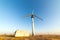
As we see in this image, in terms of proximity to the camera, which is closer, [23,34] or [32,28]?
[23,34]

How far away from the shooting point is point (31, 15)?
67.1 m

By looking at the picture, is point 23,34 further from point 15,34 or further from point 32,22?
point 32,22

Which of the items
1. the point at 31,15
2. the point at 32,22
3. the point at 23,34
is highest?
the point at 31,15

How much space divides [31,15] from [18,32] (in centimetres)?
1544

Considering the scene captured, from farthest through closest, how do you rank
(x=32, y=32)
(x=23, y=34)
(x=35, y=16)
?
(x=35, y=16)
(x=32, y=32)
(x=23, y=34)

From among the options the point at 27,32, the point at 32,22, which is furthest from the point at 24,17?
the point at 27,32

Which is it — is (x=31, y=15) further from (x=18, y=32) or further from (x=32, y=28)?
(x=18, y=32)

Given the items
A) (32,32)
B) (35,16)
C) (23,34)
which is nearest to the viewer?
(23,34)

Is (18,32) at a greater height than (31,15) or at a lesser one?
lesser

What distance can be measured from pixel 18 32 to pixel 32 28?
28.8 feet

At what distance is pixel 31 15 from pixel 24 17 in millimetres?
4830

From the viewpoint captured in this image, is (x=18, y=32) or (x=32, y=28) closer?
(x=18, y=32)

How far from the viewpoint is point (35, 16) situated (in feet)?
220

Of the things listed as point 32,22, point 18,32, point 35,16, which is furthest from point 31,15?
point 18,32
